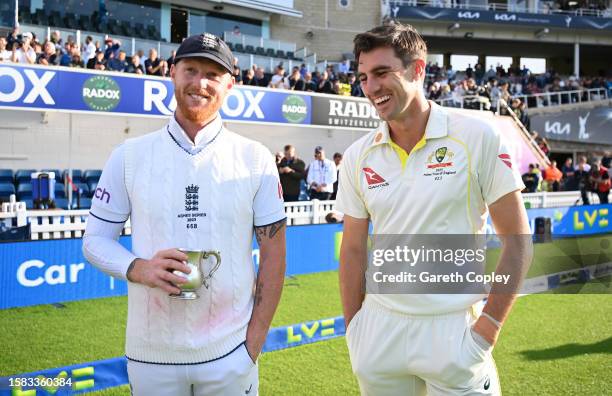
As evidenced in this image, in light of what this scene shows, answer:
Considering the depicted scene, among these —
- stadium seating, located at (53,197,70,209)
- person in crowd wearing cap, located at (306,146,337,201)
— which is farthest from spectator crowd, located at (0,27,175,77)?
person in crowd wearing cap, located at (306,146,337,201)

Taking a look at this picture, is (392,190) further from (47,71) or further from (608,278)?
(47,71)

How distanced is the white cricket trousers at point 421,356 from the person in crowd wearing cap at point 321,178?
9.39 m

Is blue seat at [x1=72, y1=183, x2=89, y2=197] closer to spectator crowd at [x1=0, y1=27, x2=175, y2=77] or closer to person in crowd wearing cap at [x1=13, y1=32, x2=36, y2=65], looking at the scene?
spectator crowd at [x1=0, y1=27, x2=175, y2=77]

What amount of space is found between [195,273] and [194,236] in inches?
7.3

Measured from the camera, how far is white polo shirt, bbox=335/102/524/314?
2119mm

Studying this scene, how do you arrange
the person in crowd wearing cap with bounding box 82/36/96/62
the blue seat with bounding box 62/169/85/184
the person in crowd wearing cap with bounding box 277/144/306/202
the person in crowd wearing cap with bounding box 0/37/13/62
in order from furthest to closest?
1. the blue seat with bounding box 62/169/85/184
2. the person in crowd wearing cap with bounding box 82/36/96/62
3. the person in crowd wearing cap with bounding box 0/37/13/62
4. the person in crowd wearing cap with bounding box 277/144/306/202

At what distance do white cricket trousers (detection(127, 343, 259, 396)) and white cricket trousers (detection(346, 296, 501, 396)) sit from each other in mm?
516

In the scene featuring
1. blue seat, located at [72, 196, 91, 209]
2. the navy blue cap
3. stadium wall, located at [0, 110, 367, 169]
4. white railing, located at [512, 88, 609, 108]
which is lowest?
blue seat, located at [72, 196, 91, 209]

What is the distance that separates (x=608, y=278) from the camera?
8766 millimetres

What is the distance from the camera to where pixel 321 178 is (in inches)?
462

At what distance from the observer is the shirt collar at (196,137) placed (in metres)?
2.17

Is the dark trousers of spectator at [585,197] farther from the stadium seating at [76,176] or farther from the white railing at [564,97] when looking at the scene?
the stadium seating at [76,176]

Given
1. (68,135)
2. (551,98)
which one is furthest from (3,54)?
(551,98)

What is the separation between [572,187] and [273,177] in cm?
1634
